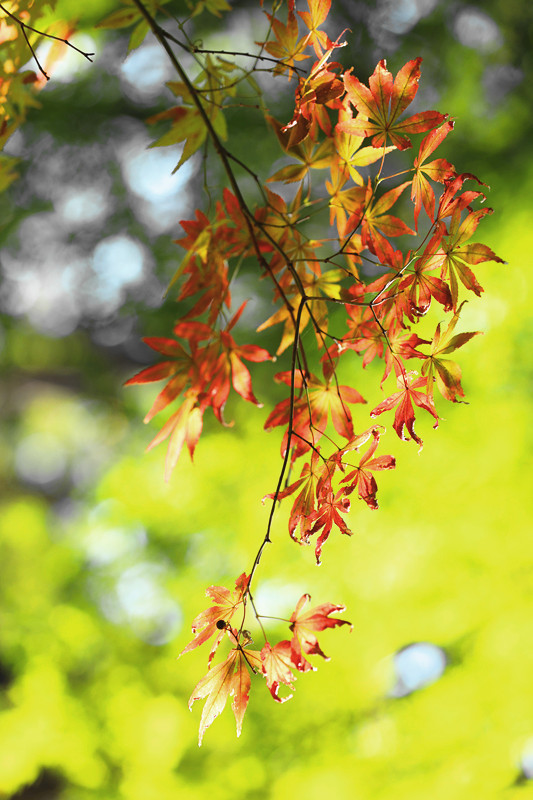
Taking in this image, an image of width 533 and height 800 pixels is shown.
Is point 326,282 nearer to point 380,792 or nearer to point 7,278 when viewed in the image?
point 380,792

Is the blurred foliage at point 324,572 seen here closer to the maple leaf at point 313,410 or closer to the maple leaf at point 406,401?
the maple leaf at point 313,410

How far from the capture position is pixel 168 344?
0.59 metres

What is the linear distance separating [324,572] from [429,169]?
1.20m

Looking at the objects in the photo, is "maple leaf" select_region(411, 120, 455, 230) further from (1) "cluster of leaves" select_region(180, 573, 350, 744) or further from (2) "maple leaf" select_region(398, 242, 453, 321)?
(1) "cluster of leaves" select_region(180, 573, 350, 744)

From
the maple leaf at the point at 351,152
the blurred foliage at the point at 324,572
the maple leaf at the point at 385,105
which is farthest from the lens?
the blurred foliage at the point at 324,572

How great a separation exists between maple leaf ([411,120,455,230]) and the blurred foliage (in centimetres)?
99

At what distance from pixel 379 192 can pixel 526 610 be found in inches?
50.5

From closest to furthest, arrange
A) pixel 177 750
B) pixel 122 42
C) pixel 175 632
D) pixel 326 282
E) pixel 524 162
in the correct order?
pixel 326 282 < pixel 177 750 < pixel 175 632 < pixel 524 162 < pixel 122 42

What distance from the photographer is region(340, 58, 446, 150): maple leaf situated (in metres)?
0.46

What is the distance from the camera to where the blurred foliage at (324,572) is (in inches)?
56.7

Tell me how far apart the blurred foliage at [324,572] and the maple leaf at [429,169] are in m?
0.99

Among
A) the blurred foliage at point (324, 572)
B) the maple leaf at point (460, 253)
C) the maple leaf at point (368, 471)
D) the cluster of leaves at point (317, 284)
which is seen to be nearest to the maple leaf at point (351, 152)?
the cluster of leaves at point (317, 284)

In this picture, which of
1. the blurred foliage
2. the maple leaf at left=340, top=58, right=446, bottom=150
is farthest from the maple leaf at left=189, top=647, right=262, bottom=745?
the blurred foliage

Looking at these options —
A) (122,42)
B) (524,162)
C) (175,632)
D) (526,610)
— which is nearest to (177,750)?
(175,632)
